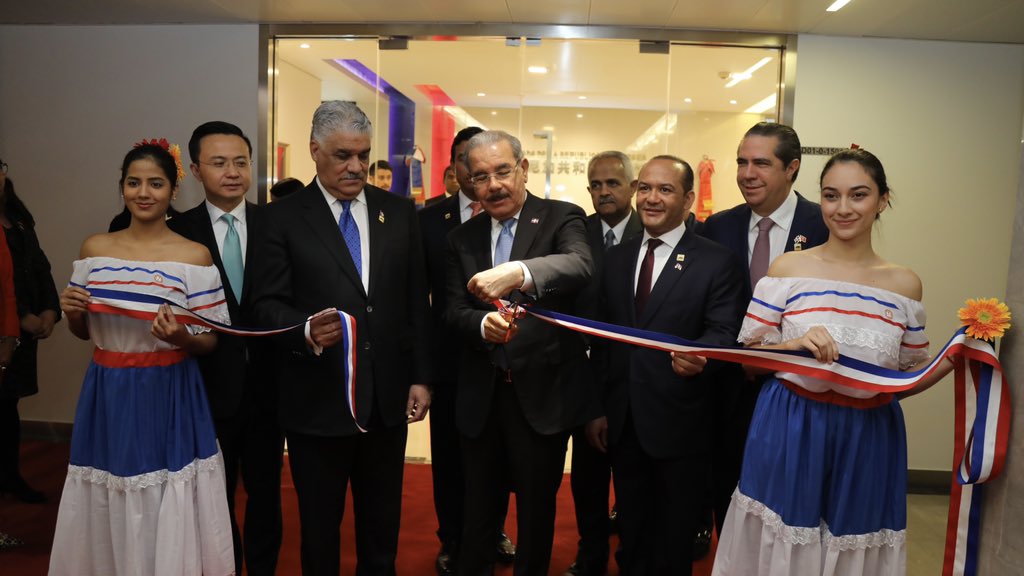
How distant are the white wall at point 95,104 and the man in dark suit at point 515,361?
3.52m

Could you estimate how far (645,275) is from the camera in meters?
2.74

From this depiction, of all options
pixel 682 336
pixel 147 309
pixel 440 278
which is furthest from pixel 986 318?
pixel 147 309

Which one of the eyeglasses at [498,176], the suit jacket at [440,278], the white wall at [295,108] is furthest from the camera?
the white wall at [295,108]

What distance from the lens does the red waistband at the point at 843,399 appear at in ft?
6.83

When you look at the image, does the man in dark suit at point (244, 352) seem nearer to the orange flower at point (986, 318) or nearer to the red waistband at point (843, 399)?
the red waistband at point (843, 399)

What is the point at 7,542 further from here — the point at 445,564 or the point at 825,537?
the point at 825,537

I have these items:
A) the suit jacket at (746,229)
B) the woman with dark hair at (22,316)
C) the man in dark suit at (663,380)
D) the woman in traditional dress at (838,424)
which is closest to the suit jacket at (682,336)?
the man in dark suit at (663,380)

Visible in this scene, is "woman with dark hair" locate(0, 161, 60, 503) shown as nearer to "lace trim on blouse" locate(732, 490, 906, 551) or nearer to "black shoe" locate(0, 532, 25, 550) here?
"black shoe" locate(0, 532, 25, 550)

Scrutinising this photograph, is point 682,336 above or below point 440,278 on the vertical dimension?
below

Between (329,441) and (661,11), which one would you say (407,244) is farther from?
(661,11)

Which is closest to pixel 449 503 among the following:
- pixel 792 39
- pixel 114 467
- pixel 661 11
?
pixel 114 467

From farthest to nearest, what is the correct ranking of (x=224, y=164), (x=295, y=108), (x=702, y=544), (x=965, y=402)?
(x=295, y=108) → (x=702, y=544) → (x=224, y=164) → (x=965, y=402)

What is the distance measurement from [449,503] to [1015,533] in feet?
7.72

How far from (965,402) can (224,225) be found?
2.78 m
